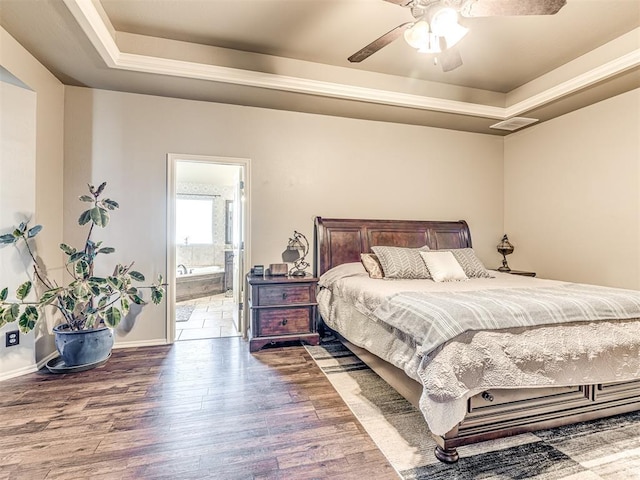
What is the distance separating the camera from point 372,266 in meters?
3.47

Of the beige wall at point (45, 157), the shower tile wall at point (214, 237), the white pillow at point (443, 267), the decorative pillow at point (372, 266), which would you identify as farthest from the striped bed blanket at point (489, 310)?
the shower tile wall at point (214, 237)

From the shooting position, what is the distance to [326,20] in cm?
275

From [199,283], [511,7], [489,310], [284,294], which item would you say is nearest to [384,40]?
[511,7]

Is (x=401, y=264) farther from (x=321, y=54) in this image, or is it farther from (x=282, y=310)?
(x=321, y=54)

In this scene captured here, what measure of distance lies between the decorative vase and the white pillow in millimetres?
3211

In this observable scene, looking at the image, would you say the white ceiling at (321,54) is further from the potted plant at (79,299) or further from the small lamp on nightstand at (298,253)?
the small lamp on nightstand at (298,253)

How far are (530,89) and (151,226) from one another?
4.64 meters

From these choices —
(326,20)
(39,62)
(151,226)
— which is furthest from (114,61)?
(326,20)

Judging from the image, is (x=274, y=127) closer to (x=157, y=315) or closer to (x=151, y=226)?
(x=151, y=226)

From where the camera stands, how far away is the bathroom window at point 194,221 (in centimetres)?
781

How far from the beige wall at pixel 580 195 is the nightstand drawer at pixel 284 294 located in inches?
125

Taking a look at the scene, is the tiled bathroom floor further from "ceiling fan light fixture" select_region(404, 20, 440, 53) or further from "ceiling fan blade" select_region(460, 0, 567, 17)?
"ceiling fan blade" select_region(460, 0, 567, 17)

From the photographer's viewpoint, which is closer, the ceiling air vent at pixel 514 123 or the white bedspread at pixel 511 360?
the white bedspread at pixel 511 360

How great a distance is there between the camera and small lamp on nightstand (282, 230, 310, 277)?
3854mm
